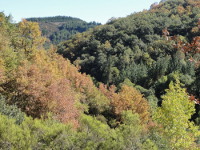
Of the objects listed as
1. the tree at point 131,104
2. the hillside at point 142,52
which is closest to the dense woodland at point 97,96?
the tree at point 131,104

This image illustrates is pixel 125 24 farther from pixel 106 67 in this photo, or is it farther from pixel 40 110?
pixel 40 110

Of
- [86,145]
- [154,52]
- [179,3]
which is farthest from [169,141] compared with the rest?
[179,3]

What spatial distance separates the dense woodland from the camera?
1357 centimetres

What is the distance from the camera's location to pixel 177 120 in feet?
62.5

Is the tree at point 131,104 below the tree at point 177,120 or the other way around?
below

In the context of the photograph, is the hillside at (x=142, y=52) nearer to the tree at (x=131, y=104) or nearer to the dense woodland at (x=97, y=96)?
the dense woodland at (x=97, y=96)

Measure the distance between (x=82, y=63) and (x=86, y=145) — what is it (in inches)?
3330

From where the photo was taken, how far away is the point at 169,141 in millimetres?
19453

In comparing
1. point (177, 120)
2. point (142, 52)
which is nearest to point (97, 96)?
point (177, 120)

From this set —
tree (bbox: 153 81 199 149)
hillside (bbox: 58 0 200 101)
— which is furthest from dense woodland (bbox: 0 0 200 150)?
hillside (bbox: 58 0 200 101)

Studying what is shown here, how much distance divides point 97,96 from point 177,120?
21094mm

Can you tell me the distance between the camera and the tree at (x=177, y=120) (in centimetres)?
1873

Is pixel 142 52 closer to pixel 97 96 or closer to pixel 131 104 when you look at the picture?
pixel 131 104

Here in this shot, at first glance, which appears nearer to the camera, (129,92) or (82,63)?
(129,92)
